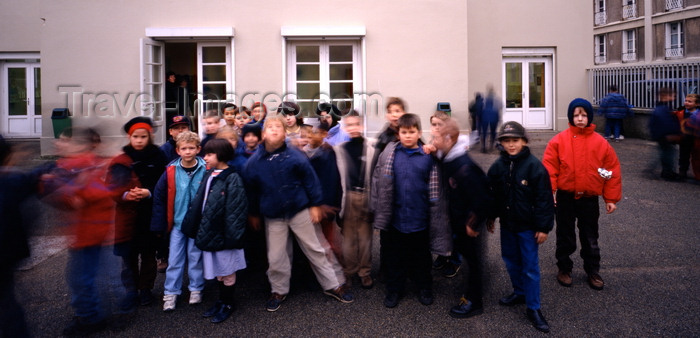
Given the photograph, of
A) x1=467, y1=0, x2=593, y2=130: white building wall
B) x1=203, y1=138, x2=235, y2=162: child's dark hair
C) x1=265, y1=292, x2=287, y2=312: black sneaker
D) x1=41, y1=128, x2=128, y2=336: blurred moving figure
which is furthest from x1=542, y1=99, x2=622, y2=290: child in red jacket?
x1=467, y1=0, x2=593, y2=130: white building wall

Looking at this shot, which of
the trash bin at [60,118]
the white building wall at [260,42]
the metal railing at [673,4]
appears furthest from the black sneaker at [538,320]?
the metal railing at [673,4]

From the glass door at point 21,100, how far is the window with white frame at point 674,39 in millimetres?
25959

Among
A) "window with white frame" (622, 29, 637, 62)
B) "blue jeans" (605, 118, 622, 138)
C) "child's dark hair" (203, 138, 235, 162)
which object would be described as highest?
"window with white frame" (622, 29, 637, 62)

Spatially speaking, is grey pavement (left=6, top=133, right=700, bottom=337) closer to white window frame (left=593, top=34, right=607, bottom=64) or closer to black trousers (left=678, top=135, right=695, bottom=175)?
black trousers (left=678, top=135, right=695, bottom=175)

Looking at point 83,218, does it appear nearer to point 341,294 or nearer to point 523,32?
point 341,294

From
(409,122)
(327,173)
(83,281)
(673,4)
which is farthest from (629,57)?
(83,281)

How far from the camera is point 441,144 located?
4016 millimetres

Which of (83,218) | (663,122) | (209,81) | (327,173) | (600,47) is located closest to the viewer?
(83,218)

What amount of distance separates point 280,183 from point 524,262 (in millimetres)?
2038

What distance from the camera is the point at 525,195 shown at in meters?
3.83

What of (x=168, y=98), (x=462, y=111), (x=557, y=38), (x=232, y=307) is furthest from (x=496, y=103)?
(x=232, y=307)

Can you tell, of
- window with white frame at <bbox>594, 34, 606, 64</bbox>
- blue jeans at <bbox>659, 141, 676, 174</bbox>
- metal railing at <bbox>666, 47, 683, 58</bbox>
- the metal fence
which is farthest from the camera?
window with white frame at <bbox>594, 34, 606, 64</bbox>

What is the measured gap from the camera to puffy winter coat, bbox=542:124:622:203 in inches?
171

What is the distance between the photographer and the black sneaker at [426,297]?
4105 millimetres
